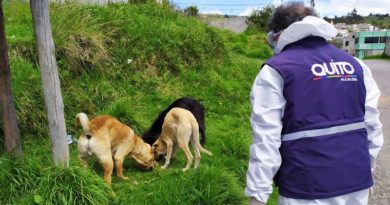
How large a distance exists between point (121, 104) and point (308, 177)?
14.5ft

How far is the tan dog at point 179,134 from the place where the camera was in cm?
556

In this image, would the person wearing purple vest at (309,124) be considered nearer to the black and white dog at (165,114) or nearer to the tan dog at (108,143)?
the tan dog at (108,143)

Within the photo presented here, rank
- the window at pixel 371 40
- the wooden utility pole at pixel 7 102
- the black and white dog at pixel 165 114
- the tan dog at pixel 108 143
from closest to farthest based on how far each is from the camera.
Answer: the wooden utility pole at pixel 7 102, the tan dog at pixel 108 143, the black and white dog at pixel 165 114, the window at pixel 371 40

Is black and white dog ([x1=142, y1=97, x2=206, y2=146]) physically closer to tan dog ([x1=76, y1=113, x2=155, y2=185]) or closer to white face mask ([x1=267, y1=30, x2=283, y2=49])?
tan dog ([x1=76, y1=113, x2=155, y2=185])

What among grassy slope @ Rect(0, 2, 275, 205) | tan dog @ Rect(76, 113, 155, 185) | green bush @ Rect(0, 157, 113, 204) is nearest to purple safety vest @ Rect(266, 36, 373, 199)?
grassy slope @ Rect(0, 2, 275, 205)

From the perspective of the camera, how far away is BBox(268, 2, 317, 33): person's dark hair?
2564 mm

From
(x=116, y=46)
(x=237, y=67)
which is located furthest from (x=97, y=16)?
(x=237, y=67)

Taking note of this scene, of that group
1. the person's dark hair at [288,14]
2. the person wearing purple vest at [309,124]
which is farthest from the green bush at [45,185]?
the person's dark hair at [288,14]

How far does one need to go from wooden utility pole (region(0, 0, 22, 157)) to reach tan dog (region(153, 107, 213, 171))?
1.98 meters

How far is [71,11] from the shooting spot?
8016mm

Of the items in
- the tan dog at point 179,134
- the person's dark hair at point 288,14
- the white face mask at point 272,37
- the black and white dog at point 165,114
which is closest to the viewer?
the person's dark hair at point 288,14

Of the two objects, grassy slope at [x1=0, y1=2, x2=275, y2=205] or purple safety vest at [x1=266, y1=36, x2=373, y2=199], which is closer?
purple safety vest at [x1=266, y1=36, x2=373, y2=199]

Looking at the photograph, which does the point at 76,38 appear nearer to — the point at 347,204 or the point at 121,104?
the point at 121,104

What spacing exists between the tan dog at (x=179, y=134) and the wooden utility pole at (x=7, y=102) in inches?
78.0
